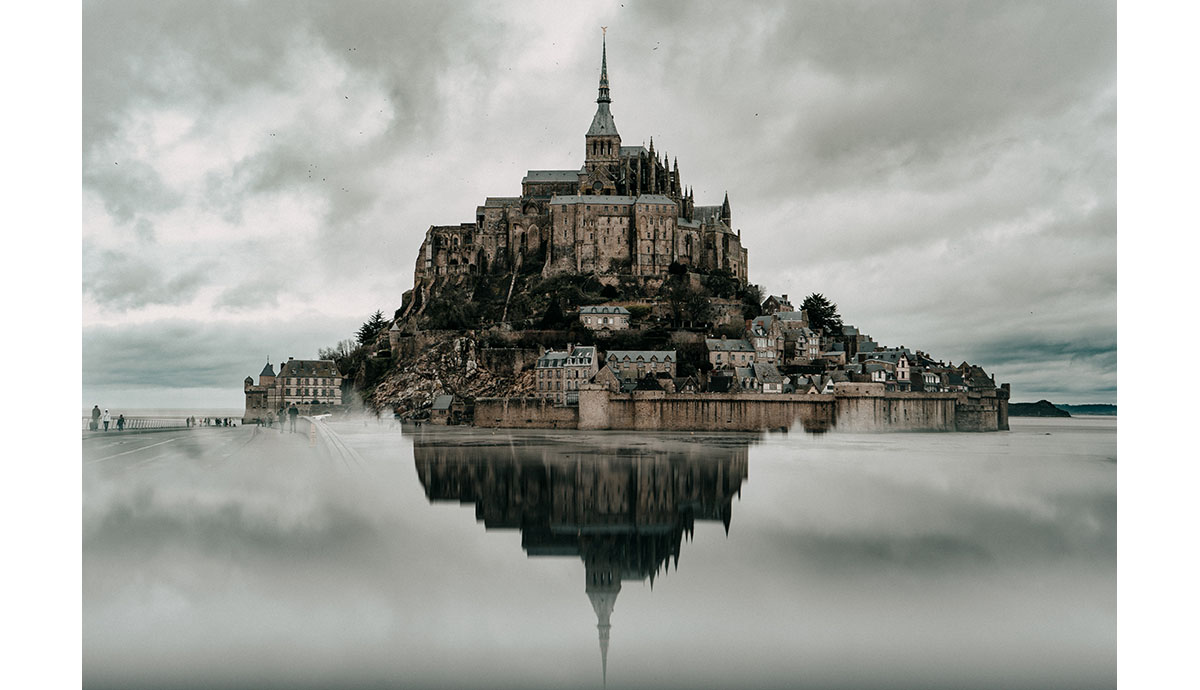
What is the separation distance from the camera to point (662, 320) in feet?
102

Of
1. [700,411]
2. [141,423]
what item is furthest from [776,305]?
[141,423]

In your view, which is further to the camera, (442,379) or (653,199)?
(653,199)

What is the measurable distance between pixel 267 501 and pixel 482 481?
3.41 meters

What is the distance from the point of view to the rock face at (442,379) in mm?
26953

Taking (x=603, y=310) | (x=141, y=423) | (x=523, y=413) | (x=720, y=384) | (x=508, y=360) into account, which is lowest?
(x=523, y=413)

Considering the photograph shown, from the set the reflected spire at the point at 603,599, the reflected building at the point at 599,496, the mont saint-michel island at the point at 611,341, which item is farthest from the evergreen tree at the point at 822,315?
the reflected spire at the point at 603,599

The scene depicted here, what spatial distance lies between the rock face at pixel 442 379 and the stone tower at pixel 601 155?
30.5 ft

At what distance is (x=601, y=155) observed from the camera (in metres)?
36.2

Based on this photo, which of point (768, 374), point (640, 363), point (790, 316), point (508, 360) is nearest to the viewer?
point (768, 374)

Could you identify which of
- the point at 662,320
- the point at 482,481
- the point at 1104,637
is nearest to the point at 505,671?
the point at 1104,637

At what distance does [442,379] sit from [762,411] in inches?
389

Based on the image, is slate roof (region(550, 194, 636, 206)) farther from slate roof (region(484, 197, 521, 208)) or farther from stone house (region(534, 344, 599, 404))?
stone house (region(534, 344, 599, 404))

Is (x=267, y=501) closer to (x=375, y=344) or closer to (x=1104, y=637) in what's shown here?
(x=1104, y=637)

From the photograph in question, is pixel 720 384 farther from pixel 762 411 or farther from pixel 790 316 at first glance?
pixel 790 316
